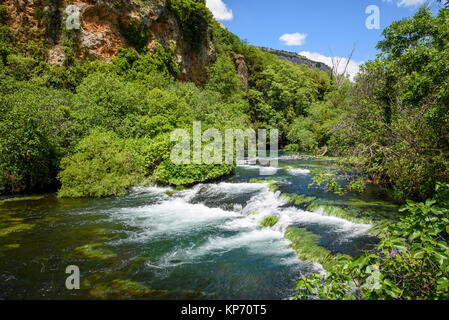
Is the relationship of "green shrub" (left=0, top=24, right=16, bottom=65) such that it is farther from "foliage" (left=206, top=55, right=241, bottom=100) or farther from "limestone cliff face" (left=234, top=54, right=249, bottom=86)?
"limestone cliff face" (left=234, top=54, right=249, bottom=86)

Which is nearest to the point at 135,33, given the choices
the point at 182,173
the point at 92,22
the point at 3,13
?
the point at 92,22

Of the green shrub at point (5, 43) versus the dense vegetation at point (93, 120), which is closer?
the dense vegetation at point (93, 120)

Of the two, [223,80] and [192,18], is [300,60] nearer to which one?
[223,80]

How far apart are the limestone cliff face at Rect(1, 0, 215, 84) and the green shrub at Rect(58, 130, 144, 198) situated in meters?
15.7

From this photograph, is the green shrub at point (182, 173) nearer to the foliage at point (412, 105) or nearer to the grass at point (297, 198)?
the grass at point (297, 198)

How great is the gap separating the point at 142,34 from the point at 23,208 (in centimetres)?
2496

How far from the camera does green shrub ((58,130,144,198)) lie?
1303 cm

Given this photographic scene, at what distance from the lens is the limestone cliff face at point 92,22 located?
22.6 m

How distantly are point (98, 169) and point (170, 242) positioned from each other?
834 centimetres

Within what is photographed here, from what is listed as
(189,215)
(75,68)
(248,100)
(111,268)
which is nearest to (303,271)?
(111,268)

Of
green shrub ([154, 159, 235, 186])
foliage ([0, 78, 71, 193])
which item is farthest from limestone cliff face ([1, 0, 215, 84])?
green shrub ([154, 159, 235, 186])

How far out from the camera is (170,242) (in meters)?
7.80

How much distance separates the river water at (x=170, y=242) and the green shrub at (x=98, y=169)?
2.50ft

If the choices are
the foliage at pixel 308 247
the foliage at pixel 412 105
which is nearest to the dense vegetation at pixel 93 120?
the foliage at pixel 308 247
